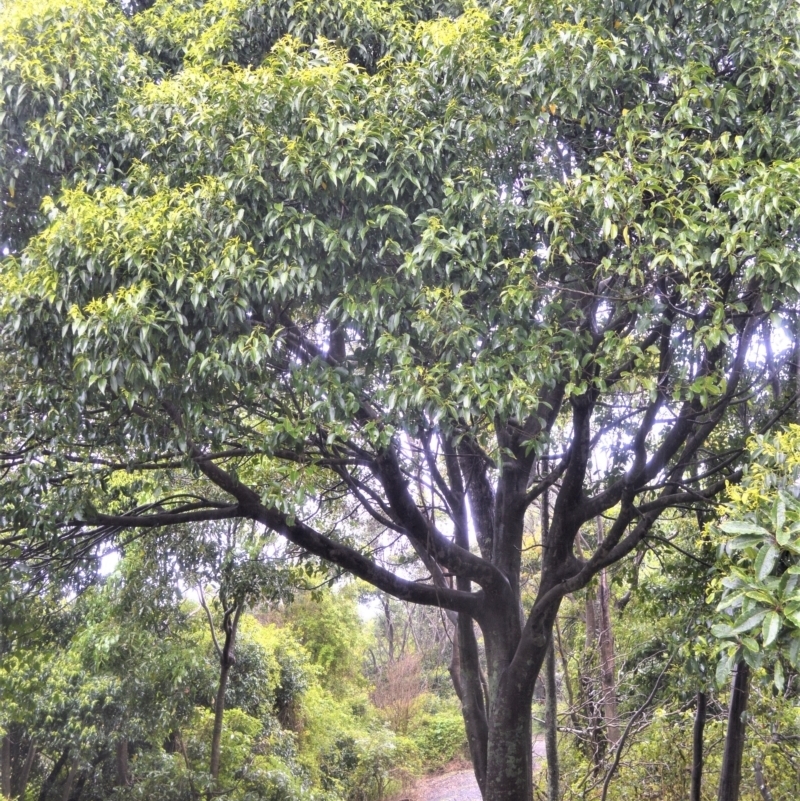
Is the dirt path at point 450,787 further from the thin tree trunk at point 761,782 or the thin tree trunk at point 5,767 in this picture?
the thin tree trunk at point 761,782

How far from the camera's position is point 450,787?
786 inches

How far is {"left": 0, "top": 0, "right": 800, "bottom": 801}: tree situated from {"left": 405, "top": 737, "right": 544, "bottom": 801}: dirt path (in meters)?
14.8

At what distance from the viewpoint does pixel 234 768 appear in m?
11.4

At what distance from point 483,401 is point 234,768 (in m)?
9.42

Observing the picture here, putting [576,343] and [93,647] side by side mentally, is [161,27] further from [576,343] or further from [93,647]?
[93,647]

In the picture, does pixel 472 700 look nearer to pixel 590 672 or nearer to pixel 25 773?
pixel 590 672

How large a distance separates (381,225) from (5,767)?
10.4 meters

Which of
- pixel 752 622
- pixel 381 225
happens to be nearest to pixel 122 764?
pixel 381 225

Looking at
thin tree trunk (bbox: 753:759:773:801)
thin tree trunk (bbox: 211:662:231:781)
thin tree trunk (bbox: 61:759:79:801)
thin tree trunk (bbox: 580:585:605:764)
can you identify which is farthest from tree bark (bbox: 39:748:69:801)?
thin tree trunk (bbox: 753:759:773:801)

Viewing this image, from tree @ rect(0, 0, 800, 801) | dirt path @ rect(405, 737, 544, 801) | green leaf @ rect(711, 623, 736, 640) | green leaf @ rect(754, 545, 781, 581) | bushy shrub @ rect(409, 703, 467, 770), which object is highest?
tree @ rect(0, 0, 800, 801)

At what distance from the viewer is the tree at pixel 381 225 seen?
4133 millimetres

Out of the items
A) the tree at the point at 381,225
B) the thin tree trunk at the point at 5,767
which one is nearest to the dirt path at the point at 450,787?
the thin tree trunk at the point at 5,767

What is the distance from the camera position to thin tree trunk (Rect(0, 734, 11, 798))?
1097 centimetres

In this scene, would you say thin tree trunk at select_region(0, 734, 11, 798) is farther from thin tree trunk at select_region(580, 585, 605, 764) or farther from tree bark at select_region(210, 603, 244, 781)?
thin tree trunk at select_region(580, 585, 605, 764)
